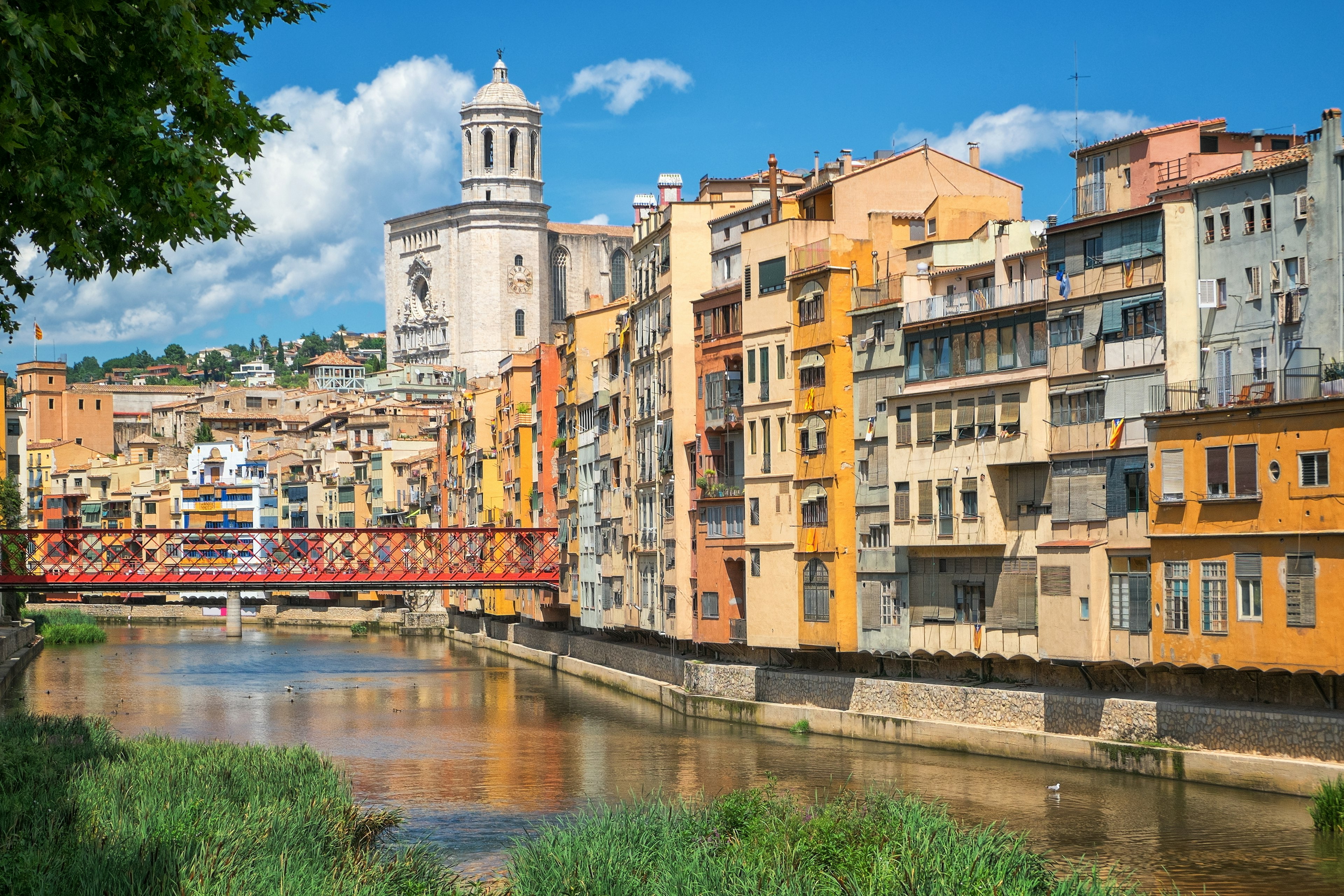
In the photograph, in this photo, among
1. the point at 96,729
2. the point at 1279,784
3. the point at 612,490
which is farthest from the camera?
the point at 612,490

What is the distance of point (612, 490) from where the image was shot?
65.9 meters

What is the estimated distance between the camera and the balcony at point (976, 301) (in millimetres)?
40531

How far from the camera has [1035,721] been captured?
38.6 metres

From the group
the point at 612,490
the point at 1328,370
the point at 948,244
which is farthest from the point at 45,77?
the point at 612,490

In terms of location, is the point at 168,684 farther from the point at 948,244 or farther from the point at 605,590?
the point at 948,244

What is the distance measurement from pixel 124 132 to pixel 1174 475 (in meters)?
26.7

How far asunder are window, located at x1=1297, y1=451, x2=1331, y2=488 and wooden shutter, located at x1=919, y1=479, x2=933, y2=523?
11857mm

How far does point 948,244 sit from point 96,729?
24.2 m

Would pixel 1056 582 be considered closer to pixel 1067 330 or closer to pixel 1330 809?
pixel 1067 330

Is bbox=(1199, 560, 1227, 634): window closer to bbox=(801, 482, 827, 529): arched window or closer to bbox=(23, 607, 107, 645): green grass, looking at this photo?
bbox=(801, 482, 827, 529): arched window

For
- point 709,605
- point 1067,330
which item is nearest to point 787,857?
point 1067,330

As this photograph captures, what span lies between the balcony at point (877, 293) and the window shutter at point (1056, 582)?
920cm

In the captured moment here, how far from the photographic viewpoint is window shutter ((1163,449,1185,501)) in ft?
116

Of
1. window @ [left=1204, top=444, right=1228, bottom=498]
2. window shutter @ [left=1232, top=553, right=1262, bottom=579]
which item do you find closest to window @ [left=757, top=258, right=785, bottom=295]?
window @ [left=1204, top=444, right=1228, bottom=498]
